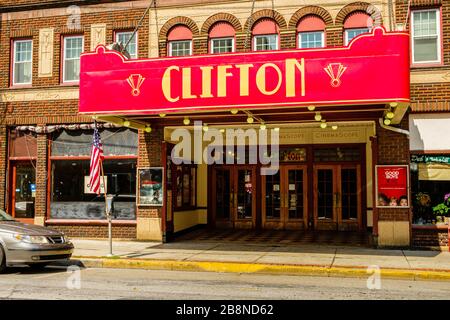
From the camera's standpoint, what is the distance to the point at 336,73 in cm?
1138

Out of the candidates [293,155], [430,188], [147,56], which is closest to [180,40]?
[147,56]

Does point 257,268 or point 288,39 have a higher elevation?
point 288,39

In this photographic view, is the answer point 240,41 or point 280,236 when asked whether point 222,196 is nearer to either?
point 280,236

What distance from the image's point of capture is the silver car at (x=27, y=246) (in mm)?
10641

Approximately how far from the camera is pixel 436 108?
13.9 metres

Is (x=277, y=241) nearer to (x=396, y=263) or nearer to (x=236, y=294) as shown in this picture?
(x=396, y=263)

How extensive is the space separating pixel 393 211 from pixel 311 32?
5.62 m

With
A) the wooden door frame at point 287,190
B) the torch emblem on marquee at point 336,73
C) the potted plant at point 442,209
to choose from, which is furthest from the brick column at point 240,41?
the potted plant at point 442,209

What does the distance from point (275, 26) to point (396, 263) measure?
7699 mm

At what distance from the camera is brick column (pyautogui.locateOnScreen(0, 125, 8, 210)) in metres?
17.2

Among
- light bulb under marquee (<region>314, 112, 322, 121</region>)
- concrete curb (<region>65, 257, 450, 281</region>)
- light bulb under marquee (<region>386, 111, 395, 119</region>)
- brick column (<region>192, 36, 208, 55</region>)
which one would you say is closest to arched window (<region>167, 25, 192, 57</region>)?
brick column (<region>192, 36, 208, 55</region>)

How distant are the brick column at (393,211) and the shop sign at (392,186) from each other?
0.14 meters

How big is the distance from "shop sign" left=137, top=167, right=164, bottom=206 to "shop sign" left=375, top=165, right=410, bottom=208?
6.26 meters

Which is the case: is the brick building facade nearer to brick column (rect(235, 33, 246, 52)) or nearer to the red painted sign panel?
brick column (rect(235, 33, 246, 52))
